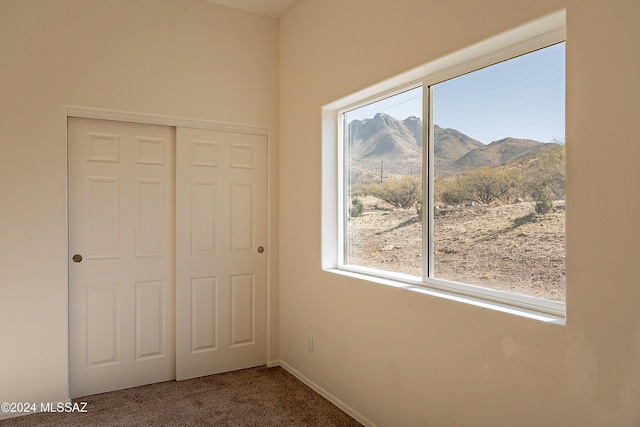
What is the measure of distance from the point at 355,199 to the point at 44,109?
88.3 inches

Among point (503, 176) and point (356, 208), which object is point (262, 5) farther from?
point (503, 176)

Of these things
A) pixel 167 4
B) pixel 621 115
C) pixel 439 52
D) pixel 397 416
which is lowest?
pixel 397 416

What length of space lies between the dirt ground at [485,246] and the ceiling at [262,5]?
1895 millimetres

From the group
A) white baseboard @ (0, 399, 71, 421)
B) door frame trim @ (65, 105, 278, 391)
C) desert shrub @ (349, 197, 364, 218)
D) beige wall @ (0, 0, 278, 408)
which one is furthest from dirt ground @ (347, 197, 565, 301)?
white baseboard @ (0, 399, 71, 421)

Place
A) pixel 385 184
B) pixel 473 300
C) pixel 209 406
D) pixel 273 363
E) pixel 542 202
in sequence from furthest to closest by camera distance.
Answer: pixel 273 363
pixel 209 406
pixel 385 184
pixel 473 300
pixel 542 202

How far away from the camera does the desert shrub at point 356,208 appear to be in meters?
3.19

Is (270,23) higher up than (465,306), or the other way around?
(270,23)

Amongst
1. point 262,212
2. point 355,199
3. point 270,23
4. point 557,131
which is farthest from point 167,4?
point 557,131

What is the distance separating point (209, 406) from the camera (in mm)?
3059

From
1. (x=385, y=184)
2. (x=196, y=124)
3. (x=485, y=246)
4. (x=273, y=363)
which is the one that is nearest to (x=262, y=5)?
(x=196, y=124)

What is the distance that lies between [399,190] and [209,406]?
6.42 ft

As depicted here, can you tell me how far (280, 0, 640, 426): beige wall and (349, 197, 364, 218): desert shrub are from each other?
9.9 inches

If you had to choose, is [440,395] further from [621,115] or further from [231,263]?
[231,263]

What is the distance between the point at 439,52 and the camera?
7.44ft
